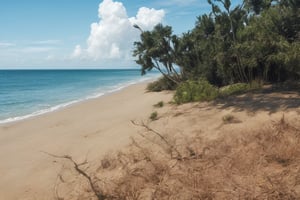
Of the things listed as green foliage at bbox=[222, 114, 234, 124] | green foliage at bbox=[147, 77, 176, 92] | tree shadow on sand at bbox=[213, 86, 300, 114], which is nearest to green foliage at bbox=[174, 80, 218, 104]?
tree shadow on sand at bbox=[213, 86, 300, 114]

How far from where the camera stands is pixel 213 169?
448 centimetres

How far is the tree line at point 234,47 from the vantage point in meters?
11.2

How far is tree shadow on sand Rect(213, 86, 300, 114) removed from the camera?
7715 millimetres

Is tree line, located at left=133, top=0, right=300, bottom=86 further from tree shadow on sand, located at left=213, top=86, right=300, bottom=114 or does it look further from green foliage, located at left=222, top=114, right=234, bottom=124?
green foliage, located at left=222, top=114, right=234, bottom=124

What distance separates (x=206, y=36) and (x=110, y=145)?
1212 centimetres

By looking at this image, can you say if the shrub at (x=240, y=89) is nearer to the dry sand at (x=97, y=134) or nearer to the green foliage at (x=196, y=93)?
the green foliage at (x=196, y=93)

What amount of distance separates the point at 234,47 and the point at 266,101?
4.12m

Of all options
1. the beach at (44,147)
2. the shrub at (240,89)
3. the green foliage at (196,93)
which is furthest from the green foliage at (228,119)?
the shrub at (240,89)

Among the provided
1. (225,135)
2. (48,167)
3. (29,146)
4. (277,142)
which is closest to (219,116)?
(225,135)

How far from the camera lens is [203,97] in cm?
1050

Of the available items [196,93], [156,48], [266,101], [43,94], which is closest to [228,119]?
[266,101]

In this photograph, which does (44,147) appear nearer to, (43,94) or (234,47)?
(234,47)

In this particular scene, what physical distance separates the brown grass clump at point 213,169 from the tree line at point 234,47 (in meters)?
5.36

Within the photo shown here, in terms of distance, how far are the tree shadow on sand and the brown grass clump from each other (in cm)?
168
